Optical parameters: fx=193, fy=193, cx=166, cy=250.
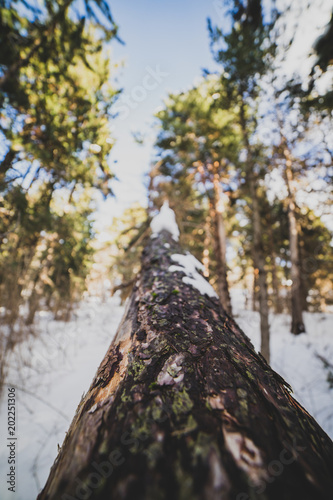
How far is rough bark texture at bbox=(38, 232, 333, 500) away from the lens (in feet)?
1.90

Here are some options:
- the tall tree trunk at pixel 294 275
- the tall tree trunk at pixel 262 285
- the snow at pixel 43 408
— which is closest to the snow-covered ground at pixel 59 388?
the snow at pixel 43 408

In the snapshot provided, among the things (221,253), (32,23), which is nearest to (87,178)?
(32,23)

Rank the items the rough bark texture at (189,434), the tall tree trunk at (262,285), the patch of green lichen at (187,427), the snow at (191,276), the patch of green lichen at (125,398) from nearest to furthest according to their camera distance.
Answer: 1. the rough bark texture at (189,434)
2. the patch of green lichen at (187,427)
3. the patch of green lichen at (125,398)
4. the snow at (191,276)
5. the tall tree trunk at (262,285)

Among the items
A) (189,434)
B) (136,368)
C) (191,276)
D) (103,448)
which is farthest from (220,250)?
(103,448)

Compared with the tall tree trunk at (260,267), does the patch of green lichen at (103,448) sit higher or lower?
lower

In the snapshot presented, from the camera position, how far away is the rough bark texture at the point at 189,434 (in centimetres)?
58

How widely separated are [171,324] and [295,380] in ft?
16.2

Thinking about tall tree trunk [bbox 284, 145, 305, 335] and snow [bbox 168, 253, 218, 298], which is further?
tall tree trunk [bbox 284, 145, 305, 335]

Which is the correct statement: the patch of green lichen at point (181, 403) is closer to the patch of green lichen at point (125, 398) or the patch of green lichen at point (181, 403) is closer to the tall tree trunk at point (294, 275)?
the patch of green lichen at point (125, 398)

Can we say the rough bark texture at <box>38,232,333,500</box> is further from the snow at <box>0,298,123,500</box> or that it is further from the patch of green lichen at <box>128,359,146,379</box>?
the snow at <box>0,298,123,500</box>

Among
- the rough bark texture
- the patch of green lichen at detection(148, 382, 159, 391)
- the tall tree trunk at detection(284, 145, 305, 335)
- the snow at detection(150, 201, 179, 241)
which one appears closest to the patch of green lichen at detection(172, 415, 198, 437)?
the rough bark texture

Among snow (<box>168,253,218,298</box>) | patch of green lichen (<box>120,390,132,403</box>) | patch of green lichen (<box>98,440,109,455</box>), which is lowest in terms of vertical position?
patch of green lichen (<box>98,440,109,455</box>)

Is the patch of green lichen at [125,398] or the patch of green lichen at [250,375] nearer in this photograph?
the patch of green lichen at [125,398]

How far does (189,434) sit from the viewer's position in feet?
2.27
